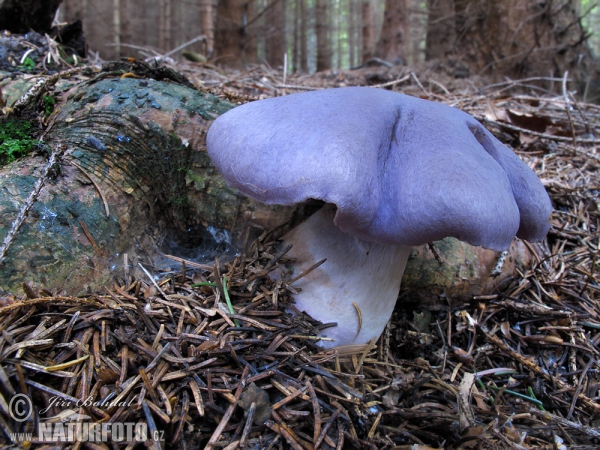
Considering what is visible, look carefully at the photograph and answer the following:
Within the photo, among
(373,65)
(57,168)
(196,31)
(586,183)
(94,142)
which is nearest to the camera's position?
(57,168)

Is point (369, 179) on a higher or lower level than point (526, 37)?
lower

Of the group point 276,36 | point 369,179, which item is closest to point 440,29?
point 276,36

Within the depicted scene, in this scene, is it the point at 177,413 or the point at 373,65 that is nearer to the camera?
the point at 177,413

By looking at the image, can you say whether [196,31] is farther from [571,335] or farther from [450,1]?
[571,335]

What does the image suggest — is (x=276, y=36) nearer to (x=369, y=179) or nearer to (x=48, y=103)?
(x=48, y=103)

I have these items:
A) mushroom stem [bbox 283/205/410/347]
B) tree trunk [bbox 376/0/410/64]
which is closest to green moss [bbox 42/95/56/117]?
mushroom stem [bbox 283/205/410/347]

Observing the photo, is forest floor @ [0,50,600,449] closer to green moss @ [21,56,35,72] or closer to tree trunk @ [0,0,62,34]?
green moss @ [21,56,35,72]

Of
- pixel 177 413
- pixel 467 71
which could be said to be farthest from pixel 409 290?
pixel 467 71
